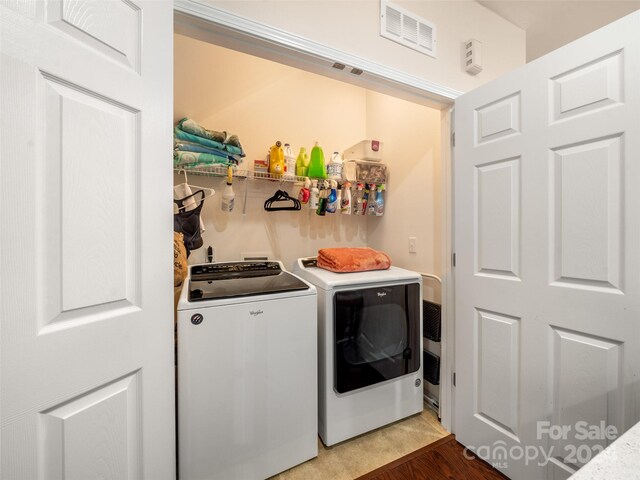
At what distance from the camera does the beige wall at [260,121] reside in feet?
6.28

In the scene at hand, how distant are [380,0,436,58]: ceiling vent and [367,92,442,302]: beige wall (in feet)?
1.55

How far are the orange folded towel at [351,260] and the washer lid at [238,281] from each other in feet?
1.02

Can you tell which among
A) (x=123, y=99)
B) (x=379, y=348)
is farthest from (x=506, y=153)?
(x=123, y=99)

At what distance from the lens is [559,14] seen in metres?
1.71

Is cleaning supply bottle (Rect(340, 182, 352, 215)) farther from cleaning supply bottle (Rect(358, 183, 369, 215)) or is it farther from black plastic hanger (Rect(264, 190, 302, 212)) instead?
black plastic hanger (Rect(264, 190, 302, 212))

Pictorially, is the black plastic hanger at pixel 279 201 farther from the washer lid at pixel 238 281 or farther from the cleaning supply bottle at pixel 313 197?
the washer lid at pixel 238 281

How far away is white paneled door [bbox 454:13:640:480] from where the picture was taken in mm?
970

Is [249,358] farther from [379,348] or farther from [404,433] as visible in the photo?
[404,433]

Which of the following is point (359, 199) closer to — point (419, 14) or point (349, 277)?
point (349, 277)

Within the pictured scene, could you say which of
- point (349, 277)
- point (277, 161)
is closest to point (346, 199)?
point (277, 161)

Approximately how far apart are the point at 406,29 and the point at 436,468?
240 cm

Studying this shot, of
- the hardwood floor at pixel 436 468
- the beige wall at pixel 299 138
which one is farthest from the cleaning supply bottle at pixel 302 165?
the hardwood floor at pixel 436 468

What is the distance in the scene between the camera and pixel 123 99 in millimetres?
746

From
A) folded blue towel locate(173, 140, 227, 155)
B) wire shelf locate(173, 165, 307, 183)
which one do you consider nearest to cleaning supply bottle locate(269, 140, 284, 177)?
wire shelf locate(173, 165, 307, 183)
